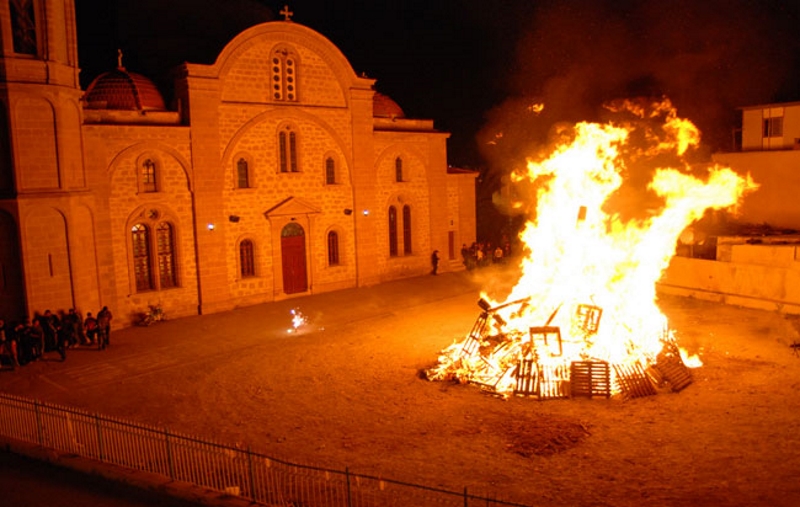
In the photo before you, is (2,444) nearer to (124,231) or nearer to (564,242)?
(124,231)

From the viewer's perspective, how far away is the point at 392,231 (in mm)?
33844

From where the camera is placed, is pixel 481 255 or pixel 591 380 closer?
pixel 591 380

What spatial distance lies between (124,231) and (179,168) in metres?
3.23

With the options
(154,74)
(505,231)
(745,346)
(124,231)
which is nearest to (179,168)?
(124,231)

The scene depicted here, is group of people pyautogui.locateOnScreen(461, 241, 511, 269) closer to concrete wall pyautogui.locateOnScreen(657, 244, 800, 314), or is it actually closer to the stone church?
the stone church

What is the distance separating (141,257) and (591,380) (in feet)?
56.7

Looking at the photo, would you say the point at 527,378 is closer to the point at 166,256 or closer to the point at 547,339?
the point at 547,339

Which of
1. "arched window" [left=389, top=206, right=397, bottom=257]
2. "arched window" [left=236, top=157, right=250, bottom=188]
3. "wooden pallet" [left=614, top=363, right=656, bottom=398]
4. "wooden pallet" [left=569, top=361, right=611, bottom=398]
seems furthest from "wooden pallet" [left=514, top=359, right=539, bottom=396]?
"arched window" [left=389, top=206, right=397, bottom=257]

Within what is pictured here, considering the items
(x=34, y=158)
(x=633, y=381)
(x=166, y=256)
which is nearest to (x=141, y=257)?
(x=166, y=256)

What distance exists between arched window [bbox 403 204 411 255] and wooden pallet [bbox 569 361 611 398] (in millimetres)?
18175

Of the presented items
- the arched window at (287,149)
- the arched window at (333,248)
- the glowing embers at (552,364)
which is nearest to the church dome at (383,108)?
the arched window at (287,149)

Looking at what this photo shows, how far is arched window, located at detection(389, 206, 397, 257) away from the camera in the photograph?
33719 millimetres

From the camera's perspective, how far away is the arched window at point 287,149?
2912 cm

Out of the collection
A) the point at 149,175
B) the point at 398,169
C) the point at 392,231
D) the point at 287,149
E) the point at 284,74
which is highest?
the point at 284,74
